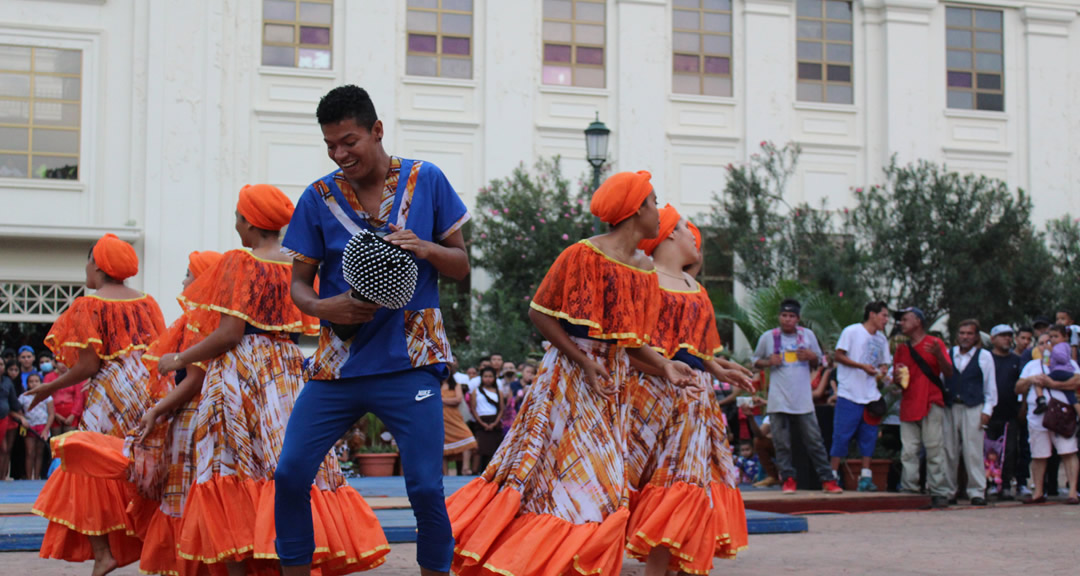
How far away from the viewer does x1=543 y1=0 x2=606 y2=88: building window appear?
82.3ft

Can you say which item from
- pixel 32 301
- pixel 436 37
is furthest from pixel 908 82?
pixel 32 301

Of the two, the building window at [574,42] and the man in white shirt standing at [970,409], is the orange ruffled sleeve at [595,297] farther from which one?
the building window at [574,42]

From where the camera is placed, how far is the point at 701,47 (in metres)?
26.0

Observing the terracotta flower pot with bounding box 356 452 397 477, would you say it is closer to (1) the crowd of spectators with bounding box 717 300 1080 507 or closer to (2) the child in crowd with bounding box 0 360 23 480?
(2) the child in crowd with bounding box 0 360 23 480

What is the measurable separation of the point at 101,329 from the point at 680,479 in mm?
3214

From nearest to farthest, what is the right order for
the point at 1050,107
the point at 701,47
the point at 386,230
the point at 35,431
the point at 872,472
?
1. the point at 386,230
2. the point at 872,472
3. the point at 35,431
4. the point at 701,47
5. the point at 1050,107

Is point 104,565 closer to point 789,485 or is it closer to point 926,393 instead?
point 789,485

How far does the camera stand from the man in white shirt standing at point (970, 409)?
12758 mm

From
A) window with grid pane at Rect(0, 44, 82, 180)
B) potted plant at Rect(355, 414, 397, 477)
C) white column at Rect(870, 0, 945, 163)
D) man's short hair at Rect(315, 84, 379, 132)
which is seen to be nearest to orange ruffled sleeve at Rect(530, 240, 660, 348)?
man's short hair at Rect(315, 84, 379, 132)

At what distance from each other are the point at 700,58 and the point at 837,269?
20.7 feet

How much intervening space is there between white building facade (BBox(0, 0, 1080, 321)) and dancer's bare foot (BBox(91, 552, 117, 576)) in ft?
55.9

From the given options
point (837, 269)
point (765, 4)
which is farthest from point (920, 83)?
point (837, 269)

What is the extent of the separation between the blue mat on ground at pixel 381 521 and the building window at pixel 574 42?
45.9 feet

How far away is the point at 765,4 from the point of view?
1027 inches
